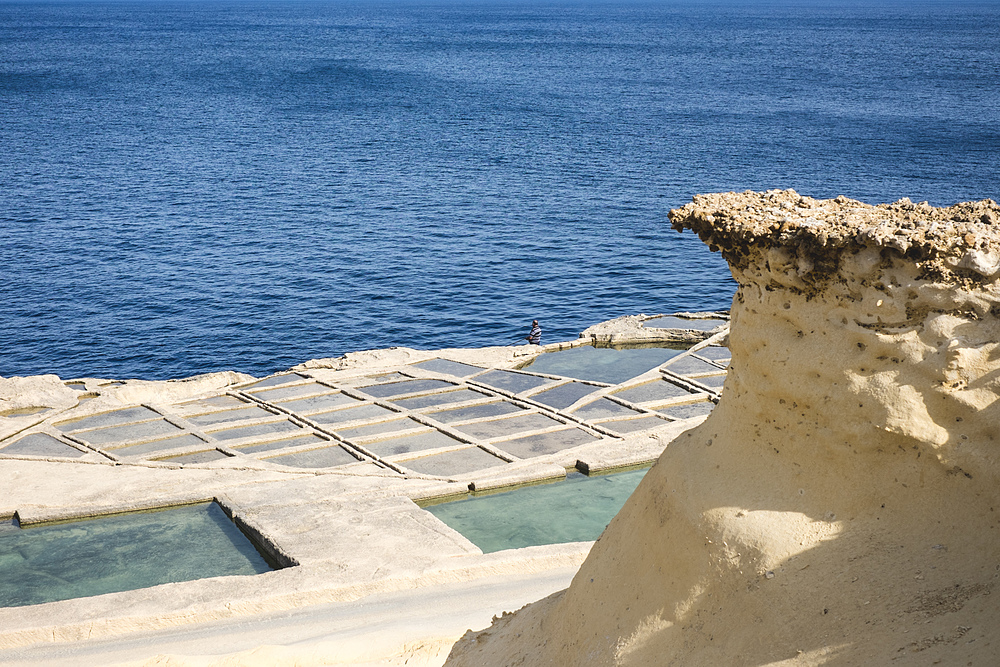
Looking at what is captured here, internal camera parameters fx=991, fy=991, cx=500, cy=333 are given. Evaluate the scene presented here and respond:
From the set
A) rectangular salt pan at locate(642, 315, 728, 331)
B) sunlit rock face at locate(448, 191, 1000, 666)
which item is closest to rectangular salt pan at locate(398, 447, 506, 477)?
rectangular salt pan at locate(642, 315, 728, 331)

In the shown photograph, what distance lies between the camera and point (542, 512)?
1684 centimetres

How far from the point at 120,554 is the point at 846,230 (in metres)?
12.8

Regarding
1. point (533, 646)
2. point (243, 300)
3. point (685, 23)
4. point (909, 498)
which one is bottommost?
point (243, 300)

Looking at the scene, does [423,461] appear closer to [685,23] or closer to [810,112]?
[810,112]


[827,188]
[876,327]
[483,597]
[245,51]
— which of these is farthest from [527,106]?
[876,327]

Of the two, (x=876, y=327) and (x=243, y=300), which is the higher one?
(x=876, y=327)

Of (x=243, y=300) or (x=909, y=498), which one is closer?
(x=909, y=498)

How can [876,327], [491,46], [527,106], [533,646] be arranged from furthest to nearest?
[491,46], [527,106], [533,646], [876,327]

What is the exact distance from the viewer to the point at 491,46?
452 ft

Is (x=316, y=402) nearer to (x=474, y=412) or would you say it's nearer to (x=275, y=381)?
(x=275, y=381)

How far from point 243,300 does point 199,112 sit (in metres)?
46.0

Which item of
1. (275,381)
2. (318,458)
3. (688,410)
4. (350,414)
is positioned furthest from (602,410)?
(275,381)

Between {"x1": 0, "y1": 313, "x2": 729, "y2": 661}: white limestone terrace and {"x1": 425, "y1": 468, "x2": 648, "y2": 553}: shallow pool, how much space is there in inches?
11.4

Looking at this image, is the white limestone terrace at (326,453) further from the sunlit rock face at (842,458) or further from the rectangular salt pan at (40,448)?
the sunlit rock face at (842,458)
